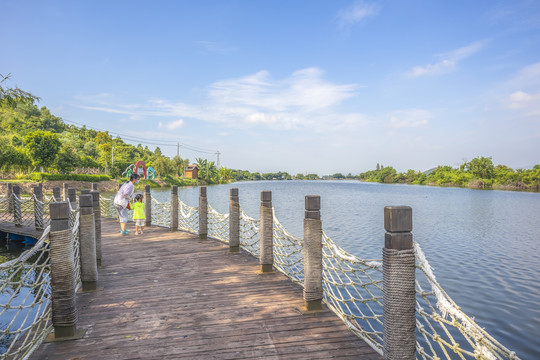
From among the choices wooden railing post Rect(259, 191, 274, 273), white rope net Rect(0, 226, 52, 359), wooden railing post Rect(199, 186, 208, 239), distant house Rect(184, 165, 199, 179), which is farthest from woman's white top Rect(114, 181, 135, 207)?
distant house Rect(184, 165, 199, 179)

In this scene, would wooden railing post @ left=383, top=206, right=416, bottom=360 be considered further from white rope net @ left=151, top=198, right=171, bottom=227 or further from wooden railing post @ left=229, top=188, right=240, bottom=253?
white rope net @ left=151, top=198, right=171, bottom=227

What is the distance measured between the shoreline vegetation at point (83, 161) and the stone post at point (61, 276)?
14455mm

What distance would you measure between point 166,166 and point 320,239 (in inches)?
2744

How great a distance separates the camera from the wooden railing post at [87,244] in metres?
4.57

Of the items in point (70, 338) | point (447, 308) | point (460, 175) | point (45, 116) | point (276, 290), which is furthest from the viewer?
point (460, 175)

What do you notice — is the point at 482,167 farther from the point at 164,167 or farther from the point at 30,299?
the point at 30,299

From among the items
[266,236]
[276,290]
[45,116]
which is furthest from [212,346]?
[45,116]

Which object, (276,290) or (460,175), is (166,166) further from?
(460,175)

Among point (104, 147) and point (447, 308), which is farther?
point (104, 147)

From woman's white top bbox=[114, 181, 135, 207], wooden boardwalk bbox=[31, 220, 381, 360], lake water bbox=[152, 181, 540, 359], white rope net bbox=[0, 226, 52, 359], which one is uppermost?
woman's white top bbox=[114, 181, 135, 207]

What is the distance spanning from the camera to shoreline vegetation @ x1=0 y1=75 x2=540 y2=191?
116 feet

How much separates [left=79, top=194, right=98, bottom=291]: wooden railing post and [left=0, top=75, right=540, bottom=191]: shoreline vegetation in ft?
43.3

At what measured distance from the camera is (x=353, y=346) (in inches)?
120

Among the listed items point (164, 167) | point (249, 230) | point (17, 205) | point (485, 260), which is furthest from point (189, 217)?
point (164, 167)
